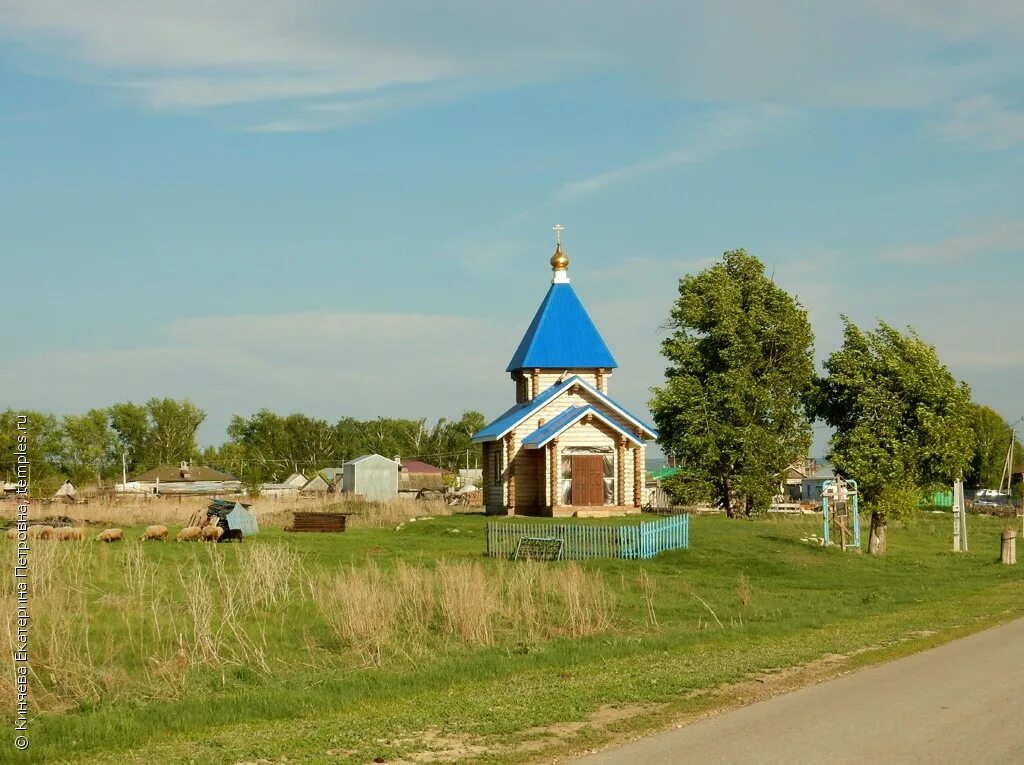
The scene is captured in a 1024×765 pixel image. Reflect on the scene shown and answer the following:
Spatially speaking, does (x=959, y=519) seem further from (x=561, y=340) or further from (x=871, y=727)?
(x=871, y=727)

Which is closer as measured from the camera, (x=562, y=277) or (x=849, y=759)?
(x=849, y=759)

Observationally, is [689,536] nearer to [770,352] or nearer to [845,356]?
[845,356]

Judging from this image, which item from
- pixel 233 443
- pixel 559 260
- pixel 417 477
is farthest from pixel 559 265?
pixel 233 443

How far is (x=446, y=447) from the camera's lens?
15950 centimetres

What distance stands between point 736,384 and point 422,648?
36.9m

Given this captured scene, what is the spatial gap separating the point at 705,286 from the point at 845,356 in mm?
19906

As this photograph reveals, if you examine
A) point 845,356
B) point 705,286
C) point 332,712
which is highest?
point 705,286

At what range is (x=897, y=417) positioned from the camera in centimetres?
3322

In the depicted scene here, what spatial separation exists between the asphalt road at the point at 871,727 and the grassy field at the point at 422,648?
67cm

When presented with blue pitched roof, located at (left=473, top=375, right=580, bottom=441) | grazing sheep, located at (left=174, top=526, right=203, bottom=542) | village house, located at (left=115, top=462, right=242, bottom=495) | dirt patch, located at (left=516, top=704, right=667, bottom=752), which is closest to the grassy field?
dirt patch, located at (left=516, top=704, right=667, bottom=752)

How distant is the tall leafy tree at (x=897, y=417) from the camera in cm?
3303

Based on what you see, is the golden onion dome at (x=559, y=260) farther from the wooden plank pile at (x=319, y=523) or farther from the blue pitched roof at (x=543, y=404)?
the wooden plank pile at (x=319, y=523)

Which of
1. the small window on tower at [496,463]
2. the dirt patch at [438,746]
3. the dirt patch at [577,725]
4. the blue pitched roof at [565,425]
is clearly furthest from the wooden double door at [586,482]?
the dirt patch at [438,746]

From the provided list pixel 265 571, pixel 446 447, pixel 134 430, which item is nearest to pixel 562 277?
pixel 265 571
